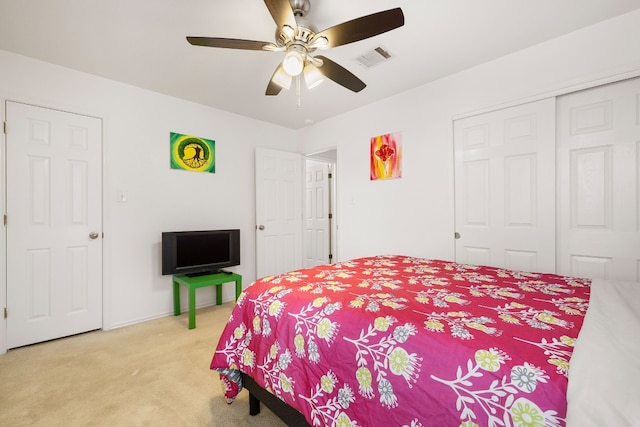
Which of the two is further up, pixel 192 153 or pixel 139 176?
pixel 192 153

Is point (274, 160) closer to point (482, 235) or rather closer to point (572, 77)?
point (482, 235)

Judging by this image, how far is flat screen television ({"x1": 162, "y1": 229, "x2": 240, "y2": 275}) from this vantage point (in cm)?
297

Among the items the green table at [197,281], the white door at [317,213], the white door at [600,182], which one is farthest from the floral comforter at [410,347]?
the white door at [317,213]

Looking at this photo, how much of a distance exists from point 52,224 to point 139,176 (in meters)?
0.84

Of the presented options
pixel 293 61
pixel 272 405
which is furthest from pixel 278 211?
pixel 272 405

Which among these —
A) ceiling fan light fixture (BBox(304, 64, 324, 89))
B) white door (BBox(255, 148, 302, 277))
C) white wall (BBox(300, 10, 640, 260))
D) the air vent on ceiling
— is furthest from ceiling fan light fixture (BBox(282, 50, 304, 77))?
white door (BBox(255, 148, 302, 277))

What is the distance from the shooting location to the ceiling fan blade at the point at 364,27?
4.78 ft

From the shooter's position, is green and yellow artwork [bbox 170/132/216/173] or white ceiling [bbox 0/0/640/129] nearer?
white ceiling [bbox 0/0/640/129]

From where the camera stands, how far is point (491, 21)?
1.99 meters

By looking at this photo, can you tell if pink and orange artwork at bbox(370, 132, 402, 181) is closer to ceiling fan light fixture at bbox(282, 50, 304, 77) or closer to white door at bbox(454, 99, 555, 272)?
white door at bbox(454, 99, 555, 272)

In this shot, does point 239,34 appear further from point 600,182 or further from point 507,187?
point 600,182

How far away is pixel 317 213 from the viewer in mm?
5461

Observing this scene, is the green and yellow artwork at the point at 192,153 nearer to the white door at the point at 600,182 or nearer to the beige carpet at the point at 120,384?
the beige carpet at the point at 120,384

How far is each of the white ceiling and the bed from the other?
69.2 inches
